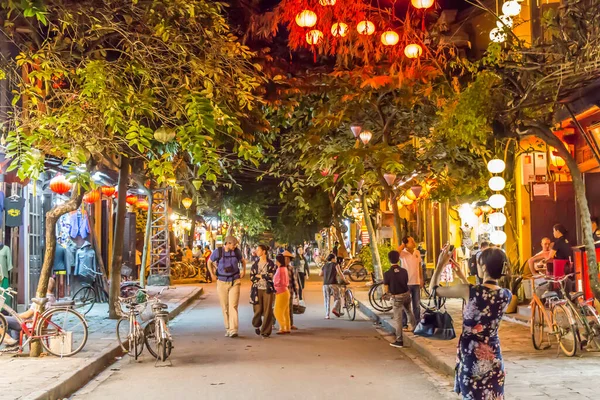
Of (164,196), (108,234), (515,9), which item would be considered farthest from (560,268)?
(164,196)

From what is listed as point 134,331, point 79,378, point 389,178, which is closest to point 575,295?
point 134,331

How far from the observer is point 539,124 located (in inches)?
505

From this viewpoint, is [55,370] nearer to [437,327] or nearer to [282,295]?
[437,327]

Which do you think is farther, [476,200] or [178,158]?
[476,200]

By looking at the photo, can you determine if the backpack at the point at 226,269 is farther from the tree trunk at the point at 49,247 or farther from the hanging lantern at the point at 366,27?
the hanging lantern at the point at 366,27

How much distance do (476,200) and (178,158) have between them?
31.1 feet

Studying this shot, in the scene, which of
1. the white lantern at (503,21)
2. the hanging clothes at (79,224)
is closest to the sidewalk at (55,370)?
the hanging clothes at (79,224)

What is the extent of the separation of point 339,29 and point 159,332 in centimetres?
644

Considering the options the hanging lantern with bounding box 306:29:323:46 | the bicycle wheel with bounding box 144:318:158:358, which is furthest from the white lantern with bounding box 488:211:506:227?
the bicycle wheel with bounding box 144:318:158:358

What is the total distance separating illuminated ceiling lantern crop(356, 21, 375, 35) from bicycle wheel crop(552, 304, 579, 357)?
635 cm

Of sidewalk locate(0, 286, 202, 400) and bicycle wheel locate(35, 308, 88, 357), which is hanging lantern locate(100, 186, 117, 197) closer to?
sidewalk locate(0, 286, 202, 400)

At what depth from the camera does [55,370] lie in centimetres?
1122

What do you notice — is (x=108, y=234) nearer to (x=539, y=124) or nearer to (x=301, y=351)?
(x=301, y=351)

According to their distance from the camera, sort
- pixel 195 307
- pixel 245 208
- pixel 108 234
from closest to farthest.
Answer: pixel 195 307, pixel 108 234, pixel 245 208
